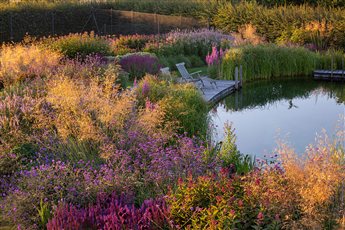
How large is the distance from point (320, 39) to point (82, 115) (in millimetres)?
16757

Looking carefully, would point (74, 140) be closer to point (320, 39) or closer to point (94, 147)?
point (94, 147)

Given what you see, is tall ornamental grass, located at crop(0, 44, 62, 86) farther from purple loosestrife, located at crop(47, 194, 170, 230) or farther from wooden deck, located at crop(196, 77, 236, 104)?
purple loosestrife, located at crop(47, 194, 170, 230)

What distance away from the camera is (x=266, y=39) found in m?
25.1

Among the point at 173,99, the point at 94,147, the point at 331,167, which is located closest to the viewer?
the point at 331,167

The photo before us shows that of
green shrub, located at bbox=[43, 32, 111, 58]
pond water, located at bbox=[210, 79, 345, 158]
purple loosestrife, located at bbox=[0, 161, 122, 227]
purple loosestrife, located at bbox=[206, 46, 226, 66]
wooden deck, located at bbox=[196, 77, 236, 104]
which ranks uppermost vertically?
green shrub, located at bbox=[43, 32, 111, 58]

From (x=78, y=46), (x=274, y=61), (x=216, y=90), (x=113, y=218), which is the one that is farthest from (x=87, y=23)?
(x=113, y=218)

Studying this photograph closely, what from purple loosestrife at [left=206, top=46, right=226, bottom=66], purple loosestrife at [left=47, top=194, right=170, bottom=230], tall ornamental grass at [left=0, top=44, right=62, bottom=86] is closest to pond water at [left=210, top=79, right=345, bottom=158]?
purple loosestrife at [left=206, top=46, right=226, bottom=66]

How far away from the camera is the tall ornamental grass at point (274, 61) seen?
16844mm

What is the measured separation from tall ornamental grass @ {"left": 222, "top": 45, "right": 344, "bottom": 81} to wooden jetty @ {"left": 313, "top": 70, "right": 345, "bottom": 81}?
1.09 ft

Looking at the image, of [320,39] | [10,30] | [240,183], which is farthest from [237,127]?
[10,30]

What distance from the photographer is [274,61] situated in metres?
17.9

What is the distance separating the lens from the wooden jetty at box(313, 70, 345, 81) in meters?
18.2

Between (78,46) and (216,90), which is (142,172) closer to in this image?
(216,90)

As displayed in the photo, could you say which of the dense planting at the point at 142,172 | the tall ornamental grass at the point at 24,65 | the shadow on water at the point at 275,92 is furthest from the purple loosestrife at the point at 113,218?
the shadow on water at the point at 275,92
